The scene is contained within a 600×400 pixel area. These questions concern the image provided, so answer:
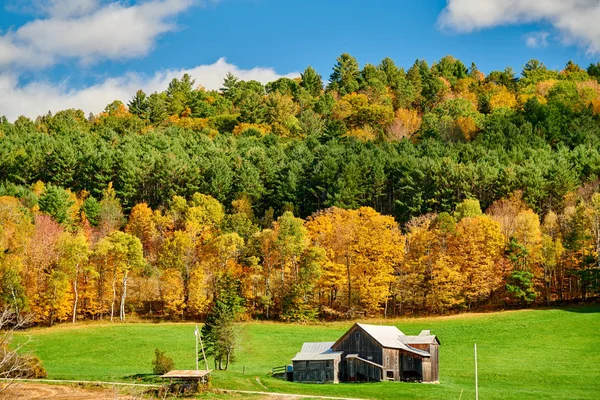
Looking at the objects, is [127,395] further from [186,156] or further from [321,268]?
[186,156]

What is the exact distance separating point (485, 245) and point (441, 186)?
2071 centimetres

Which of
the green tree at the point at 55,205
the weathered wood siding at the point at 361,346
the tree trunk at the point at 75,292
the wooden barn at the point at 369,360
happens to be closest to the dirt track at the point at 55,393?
the wooden barn at the point at 369,360

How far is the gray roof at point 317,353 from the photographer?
6272cm

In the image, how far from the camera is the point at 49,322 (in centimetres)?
8619

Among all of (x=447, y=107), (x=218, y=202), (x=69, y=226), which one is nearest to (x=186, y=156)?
(x=218, y=202)

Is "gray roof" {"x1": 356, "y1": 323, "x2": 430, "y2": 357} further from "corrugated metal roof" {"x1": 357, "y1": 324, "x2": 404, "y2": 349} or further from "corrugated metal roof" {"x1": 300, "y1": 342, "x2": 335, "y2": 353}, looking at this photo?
"corrugated metal roof" {"x1": 300, "y1": 342, "x2": 335, "y2": 353}

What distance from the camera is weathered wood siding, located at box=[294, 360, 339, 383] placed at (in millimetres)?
62219

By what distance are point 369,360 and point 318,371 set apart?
4575mm

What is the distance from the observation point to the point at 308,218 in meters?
104

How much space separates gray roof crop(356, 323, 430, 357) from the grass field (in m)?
3.34

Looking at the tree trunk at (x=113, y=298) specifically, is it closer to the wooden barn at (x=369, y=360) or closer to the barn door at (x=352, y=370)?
the wooden barn at (x=369, y=360)

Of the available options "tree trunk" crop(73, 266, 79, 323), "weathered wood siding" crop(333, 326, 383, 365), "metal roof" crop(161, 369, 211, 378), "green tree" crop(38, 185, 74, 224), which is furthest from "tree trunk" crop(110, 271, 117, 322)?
"metal roof" crop(161, 369, 211, 378)

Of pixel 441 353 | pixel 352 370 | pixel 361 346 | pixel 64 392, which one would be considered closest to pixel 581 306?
pixel 441 353

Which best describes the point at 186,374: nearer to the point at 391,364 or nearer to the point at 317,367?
the point at 317,367
